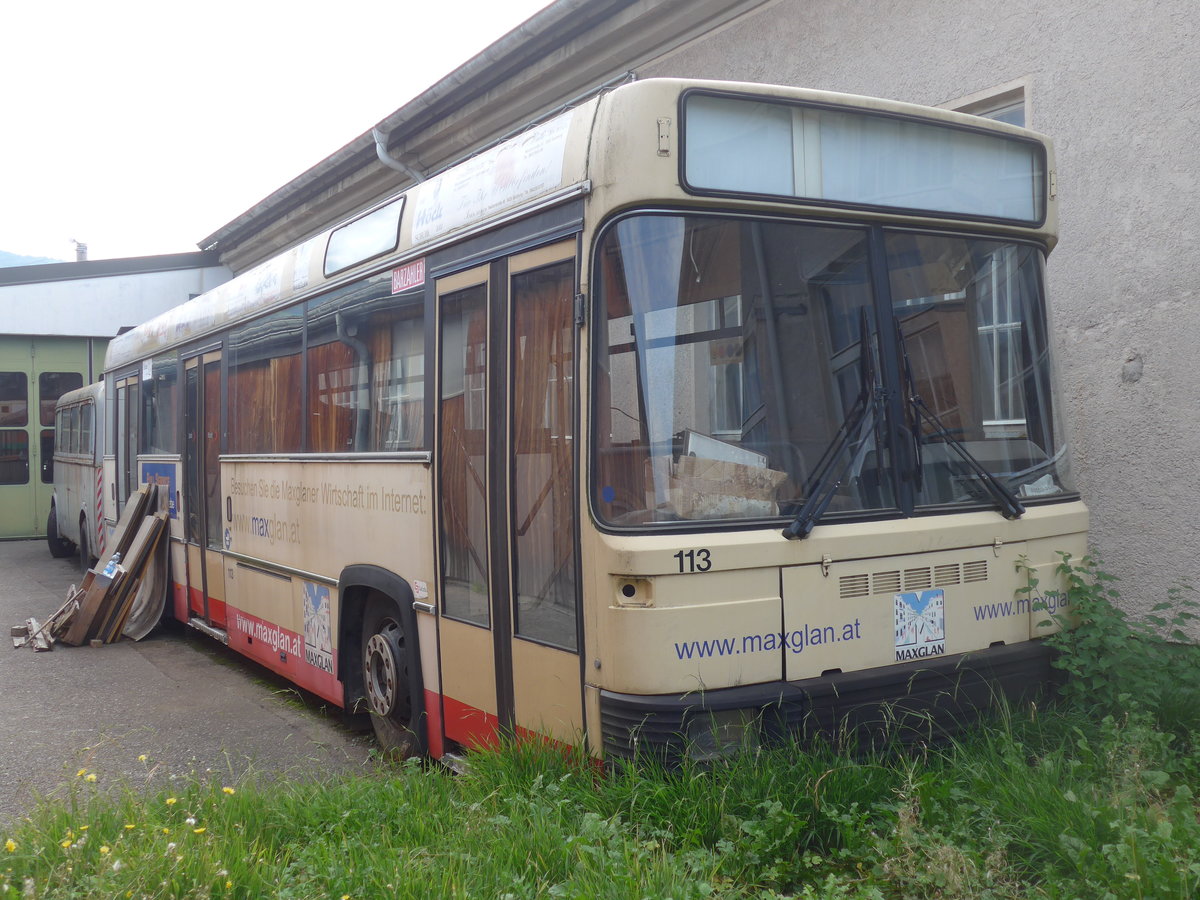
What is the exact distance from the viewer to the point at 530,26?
1095cm

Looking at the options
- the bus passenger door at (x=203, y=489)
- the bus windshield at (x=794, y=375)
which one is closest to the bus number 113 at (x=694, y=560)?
the bus windshield at (x=794, y=375)

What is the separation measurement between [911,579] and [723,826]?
4.04 ft

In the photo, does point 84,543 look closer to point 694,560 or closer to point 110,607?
point 110,607

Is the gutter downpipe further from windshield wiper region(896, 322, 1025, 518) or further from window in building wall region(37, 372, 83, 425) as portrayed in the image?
windshield wiper region(896, 322, 1025, 518)

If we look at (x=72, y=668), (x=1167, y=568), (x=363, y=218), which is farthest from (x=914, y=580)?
(x=72, y=668)

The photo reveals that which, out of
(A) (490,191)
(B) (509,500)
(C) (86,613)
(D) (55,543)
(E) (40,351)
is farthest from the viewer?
(E) (40,351)

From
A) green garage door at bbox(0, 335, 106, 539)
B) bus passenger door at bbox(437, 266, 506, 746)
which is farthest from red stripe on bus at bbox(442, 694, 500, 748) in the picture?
green garage door at bbox(0, 335, 106, 539)

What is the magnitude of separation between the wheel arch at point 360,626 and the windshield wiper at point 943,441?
2.56 meters

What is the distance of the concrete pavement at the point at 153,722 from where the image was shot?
5793 millimetres

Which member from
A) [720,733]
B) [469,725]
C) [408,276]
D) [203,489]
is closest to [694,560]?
[720,733]

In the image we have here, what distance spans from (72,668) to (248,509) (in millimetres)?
2335

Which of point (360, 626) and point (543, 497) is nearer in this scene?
point (543, 497)

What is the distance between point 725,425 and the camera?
4.04 meters

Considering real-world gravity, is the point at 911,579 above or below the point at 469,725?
above
